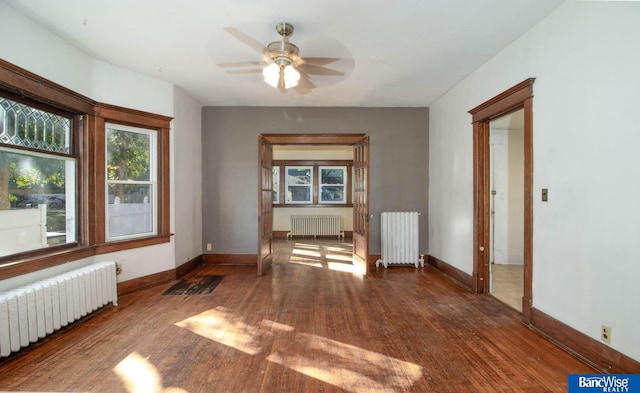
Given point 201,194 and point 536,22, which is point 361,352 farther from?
point 201,194

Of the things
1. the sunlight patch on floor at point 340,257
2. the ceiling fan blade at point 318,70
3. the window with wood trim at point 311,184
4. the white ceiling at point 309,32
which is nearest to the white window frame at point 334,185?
the window with wood trim at point 311,184

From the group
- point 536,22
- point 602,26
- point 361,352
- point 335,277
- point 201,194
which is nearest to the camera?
point 602,26

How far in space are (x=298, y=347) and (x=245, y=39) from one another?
9.82 feet

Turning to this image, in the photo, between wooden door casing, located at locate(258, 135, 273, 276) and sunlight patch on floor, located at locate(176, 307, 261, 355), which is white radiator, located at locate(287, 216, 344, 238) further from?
sunlight patch on floor, located at locate(176, 307, 261, 355)

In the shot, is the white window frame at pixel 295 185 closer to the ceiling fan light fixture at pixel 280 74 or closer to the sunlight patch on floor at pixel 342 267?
the sunlight patch on floor at pixel 342 267

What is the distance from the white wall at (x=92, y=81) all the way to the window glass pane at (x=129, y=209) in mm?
288

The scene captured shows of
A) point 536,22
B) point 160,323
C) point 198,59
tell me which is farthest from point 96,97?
point 536,22

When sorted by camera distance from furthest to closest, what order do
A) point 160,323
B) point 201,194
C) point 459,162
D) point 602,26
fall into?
point 201,194
point 459,162
point 160,323
point 602,26

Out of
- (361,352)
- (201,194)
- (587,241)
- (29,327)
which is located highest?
(201,194)

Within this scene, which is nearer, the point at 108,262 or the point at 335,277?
the point at 108,262

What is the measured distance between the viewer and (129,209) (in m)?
4.11

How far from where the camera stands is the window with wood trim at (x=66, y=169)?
9.13 ft

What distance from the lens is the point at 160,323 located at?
3098 millimetres

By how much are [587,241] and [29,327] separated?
455 cm
